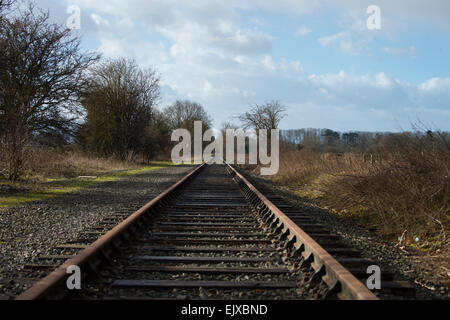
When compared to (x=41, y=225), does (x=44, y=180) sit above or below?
above

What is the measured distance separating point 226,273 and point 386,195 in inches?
149

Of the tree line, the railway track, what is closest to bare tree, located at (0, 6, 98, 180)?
the tree line

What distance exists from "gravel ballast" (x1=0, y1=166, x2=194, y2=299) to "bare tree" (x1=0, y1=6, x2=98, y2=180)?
136 inches

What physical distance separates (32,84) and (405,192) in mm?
15143

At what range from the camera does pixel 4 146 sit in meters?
10.9

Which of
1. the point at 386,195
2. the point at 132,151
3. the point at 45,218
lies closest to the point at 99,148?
the point at 132,151

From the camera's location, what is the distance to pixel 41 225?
5609 millimetres

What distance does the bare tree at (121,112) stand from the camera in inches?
1147

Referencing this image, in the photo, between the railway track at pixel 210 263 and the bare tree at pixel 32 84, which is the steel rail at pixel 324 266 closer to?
the railway track at pixel 210 263

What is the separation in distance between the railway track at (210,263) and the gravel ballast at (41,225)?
11.2 inches

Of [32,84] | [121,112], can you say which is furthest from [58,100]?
[121,112]

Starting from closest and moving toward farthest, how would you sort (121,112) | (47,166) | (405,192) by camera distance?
(405,192)
(47,166)
(121,112)

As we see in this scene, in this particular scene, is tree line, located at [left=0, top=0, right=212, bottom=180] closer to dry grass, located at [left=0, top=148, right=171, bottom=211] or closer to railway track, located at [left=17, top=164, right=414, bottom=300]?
dry grass, located at [left=0, top=148, right=171, bottom=211]

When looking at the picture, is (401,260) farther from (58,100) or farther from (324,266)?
(58,100)
